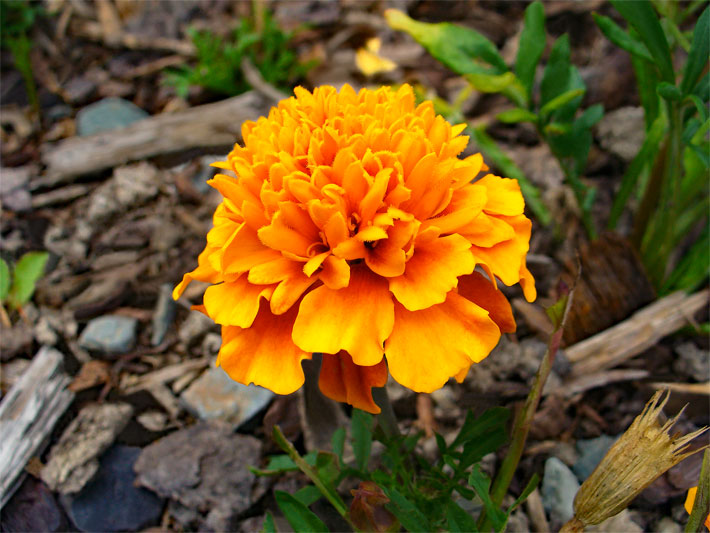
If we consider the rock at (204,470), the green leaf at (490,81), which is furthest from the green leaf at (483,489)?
the green leaf at (490,81)

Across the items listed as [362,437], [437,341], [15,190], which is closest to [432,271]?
[437,341]

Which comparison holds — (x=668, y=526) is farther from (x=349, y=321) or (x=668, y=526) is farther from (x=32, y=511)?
(x=32, y=511)

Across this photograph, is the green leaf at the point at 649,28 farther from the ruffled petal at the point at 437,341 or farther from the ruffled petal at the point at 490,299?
the ruffled petal at the point at 437,341

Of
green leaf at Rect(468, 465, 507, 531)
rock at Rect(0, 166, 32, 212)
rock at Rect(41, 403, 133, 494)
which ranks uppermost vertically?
green leaf at Rect(468, 465, 507, 531)

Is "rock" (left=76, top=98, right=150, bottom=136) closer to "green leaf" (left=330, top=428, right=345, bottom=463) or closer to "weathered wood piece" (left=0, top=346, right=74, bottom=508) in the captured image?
"weathered wood piece" (left=0, top=346, right=74, bottom=508)

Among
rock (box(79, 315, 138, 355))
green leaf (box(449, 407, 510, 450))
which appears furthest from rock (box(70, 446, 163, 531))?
green leaf (box(449, 407, 510, 450))

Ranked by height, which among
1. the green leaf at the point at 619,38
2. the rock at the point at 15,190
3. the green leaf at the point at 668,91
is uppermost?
the green leaf at the point at 619,38

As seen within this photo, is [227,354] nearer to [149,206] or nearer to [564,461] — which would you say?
[564,461]
